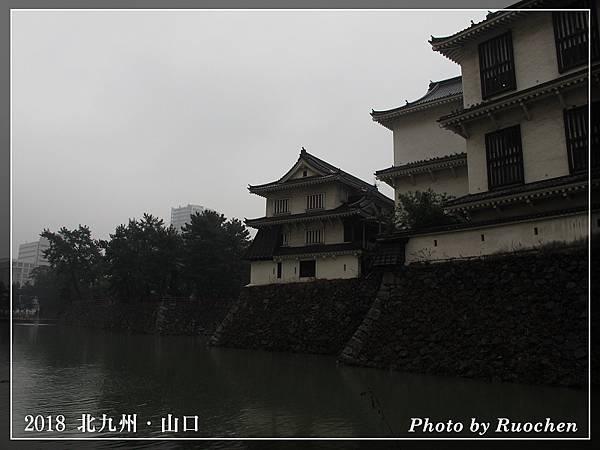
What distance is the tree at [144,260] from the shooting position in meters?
38.4

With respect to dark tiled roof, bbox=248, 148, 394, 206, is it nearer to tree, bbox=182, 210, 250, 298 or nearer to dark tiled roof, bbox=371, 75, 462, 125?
dark tiled roof, bbox=371, 75, 462, 125

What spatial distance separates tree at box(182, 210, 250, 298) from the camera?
36.4m

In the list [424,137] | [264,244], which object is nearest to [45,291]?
[264,244]

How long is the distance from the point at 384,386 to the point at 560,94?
35.8 ft

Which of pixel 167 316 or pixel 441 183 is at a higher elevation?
pixel 441 183

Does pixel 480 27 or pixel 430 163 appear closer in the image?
pixel 480 27

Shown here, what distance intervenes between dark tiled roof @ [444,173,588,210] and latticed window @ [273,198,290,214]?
12799 mm

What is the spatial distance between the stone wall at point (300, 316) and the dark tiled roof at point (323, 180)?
617cm

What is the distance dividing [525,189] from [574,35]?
5576 millimetres

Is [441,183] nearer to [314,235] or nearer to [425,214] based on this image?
[425,214]

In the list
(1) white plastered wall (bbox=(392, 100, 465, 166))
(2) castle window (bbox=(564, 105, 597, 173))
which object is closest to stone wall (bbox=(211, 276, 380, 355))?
(1) white plastered wall (bbox=(392, 100, 465, 166))

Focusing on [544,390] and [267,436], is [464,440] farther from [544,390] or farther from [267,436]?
[544,390]

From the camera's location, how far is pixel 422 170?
21.3 metres

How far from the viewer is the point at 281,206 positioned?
89.4 feet
